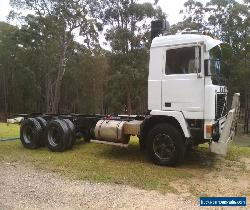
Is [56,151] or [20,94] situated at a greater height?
[20,94]

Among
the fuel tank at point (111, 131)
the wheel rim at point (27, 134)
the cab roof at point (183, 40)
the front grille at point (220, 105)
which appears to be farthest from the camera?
the wheel rim at point (27, 134)

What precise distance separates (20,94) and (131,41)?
22.4m

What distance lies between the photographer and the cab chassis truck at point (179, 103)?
8078 mm

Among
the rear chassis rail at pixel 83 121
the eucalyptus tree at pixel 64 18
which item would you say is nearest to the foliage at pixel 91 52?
the eucalyptus tree at pixel 64 18

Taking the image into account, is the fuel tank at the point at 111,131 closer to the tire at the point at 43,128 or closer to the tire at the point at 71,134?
the tire at the point at 71,134

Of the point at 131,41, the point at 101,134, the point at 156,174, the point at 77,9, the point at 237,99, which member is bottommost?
the point at 156,174

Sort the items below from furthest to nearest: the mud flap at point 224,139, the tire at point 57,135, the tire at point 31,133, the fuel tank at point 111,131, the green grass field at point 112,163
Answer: the tire at point 31,133 < the tire at point 57,135 < the fuel tank at point 111,131 < the mud flap at point 224,139 < the green grass field at point 112,163

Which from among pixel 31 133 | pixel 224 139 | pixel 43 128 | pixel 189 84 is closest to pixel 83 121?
pixel 43 128

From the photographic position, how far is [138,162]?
358 inches

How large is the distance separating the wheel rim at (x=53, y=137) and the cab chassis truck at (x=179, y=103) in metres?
1.70

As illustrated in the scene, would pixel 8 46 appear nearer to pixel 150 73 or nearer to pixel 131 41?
pixel 131 41

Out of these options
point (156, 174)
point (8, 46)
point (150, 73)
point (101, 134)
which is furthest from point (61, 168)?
point (8, 46)

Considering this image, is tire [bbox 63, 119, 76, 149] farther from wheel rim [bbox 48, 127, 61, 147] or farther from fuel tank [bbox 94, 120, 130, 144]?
fuel tank [bbox 94, 120, 130, 144]

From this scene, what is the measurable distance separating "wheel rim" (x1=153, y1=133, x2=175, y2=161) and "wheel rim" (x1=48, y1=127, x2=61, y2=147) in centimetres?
328
